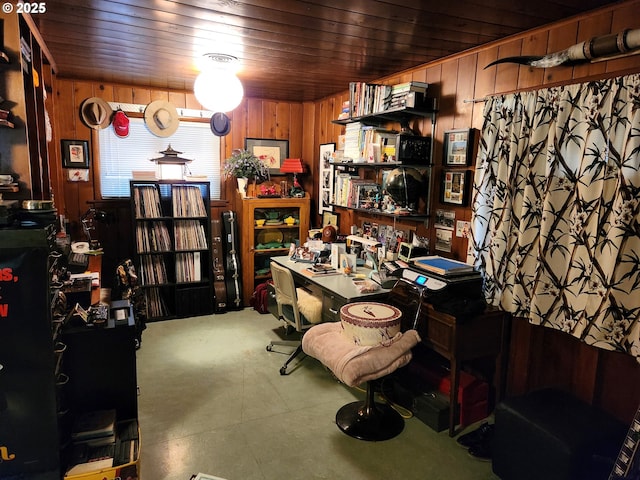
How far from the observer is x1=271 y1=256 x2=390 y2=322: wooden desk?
9.44ft

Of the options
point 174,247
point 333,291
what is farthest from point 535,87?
point 174,247

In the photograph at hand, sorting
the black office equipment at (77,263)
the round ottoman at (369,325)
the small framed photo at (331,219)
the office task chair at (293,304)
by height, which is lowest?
the office task chair at (293,304)

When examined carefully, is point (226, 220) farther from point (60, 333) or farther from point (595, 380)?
point (595, 380)

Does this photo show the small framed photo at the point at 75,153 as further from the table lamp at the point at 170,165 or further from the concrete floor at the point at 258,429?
the concrete floor at the point at 258,429

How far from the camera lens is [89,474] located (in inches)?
70.1

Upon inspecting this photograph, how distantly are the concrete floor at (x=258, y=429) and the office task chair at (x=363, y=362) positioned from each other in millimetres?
77

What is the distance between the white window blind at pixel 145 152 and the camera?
4.26 m

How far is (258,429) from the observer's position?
2.54 metres

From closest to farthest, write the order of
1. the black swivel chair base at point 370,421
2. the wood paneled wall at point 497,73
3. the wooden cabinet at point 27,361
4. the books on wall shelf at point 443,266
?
1. the wooden cabinet at point 27,361
2. the wood paneled wall at point 497,73
3. the black swivel chair base at point 370,421
4. the books on wall shelf at point 443,266

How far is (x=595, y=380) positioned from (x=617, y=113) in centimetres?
133

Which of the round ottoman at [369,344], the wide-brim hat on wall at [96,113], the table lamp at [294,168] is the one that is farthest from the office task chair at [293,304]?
the wide-brim hat on wall at [96,113]

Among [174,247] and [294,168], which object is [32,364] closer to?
[174,247]

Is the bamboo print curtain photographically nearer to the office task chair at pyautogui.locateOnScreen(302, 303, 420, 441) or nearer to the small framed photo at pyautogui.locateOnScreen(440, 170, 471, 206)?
the small framed photo at pyautogui.locateOnScreen(440, 170, 471, 206)

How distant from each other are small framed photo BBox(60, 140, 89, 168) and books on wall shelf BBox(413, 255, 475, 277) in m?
3.31
